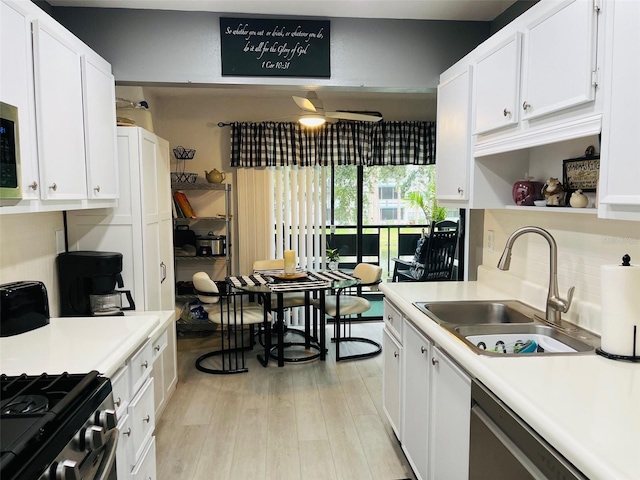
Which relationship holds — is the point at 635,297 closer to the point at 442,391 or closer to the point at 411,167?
the point at 442,391

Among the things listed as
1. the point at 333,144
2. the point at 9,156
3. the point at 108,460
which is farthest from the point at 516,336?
the point at 333,144

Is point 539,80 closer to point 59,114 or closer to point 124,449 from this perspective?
point 59,114

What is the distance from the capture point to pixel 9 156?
5.25 feet

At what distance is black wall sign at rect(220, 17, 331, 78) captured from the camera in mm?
2793

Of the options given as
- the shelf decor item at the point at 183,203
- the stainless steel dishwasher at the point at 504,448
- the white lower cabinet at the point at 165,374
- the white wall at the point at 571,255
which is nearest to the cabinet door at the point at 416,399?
the stainless steel dishwasher at the point at 504,448

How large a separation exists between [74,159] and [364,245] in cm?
391

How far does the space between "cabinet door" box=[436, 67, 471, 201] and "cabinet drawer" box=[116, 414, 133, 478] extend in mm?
1929

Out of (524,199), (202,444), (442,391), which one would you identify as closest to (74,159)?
(202,444)

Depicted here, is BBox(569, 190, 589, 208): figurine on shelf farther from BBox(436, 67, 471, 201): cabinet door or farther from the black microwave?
the black microwave

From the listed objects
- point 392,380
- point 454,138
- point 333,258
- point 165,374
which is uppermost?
point 454,138

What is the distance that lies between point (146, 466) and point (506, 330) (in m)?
1.67

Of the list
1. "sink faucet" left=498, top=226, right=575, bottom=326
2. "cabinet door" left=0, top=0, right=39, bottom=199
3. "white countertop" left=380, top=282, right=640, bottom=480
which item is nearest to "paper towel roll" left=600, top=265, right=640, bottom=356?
"white countertop" left=380, top=282, right=640, bottom=480

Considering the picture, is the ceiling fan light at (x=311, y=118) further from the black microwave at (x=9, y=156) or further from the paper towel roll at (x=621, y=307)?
the paper towel roll at (x=621, y=307)

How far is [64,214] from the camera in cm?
275
